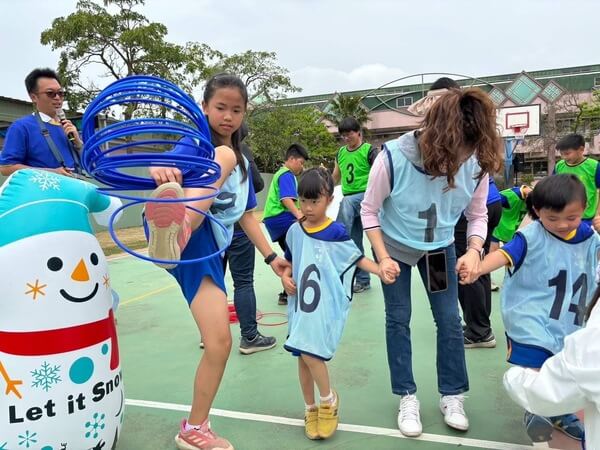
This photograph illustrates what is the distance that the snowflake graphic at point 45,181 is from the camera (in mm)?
1768

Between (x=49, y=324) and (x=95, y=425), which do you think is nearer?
(x=49, y=324)

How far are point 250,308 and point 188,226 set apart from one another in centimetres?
179

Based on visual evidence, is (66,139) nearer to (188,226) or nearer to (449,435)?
(188,226)

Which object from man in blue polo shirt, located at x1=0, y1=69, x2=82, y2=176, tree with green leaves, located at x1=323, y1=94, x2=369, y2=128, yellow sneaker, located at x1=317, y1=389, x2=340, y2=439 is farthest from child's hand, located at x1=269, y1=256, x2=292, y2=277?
tree with green leaves, located at x1=323, y1=94, x2=369, y2=128

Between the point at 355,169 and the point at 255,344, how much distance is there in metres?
2.25

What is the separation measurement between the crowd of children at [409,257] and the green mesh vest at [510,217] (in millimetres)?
1562

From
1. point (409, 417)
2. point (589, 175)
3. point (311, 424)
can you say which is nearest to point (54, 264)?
point (311, 424)

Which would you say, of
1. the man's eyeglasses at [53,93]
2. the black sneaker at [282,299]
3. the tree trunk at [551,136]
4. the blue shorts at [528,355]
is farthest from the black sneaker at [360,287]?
the tree trunk at [551,136]

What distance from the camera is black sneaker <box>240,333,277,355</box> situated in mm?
3572

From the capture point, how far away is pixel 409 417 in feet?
7.80

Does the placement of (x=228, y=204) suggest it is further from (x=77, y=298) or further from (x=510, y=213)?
(x=510, y=213)

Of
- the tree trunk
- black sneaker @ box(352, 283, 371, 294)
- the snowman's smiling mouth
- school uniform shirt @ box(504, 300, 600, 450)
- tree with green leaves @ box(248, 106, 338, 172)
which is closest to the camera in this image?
school uniform shirt @ box(504, 300, 600, 450)

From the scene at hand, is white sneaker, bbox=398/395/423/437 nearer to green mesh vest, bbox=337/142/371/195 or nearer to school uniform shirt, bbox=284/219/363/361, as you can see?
school uniform shirt, bbox=284/219/363/361

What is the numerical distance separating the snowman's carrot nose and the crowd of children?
1.04 ft
